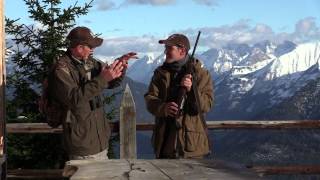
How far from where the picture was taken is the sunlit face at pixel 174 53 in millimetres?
5774

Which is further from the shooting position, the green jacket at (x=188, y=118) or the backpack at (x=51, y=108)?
the green jacket at (x=188, y=118)

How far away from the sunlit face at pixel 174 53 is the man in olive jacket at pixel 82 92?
686mm

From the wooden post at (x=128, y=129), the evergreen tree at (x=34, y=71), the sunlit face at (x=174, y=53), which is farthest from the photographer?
the evergreen tree at (x=34, y=71)

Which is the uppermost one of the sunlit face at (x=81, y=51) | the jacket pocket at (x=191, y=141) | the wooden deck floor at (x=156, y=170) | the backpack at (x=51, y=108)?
the sunlit face at (x=81, y=51)

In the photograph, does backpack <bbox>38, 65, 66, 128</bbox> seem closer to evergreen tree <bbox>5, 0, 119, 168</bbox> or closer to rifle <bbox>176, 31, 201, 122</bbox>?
rifle <bbox>176, 31, 201, 122</bbox>

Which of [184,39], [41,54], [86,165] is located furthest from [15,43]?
[86,165]

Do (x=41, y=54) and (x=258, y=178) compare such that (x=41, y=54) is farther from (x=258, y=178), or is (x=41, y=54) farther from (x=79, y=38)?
(x=258, y=178)

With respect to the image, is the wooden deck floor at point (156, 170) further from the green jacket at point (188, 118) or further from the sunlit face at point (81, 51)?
the green jacket at point (188, 118)

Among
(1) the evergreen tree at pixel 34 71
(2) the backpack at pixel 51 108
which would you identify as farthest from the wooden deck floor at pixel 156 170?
(1) the evergreen tree at pixel 34 71

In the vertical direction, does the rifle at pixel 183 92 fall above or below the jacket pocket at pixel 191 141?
above

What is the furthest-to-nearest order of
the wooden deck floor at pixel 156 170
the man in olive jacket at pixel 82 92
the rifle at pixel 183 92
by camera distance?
the rifle at pixel 183 92
the man in olive jacket at pixel 82 92
the wooden deck floor at pixel 156 170

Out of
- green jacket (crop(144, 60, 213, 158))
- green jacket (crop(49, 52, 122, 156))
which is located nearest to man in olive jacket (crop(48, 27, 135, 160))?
green jacket (crop(49, 52, 122, 156))

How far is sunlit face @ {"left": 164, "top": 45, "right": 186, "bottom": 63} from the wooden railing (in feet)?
4.99

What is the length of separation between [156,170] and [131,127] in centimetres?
384
